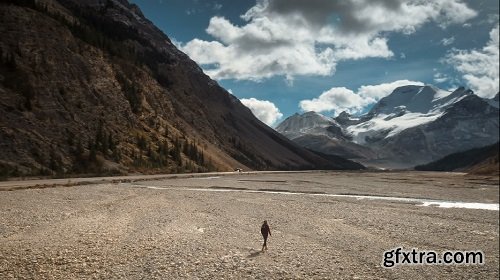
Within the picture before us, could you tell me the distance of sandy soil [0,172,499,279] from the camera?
22344 millimetres

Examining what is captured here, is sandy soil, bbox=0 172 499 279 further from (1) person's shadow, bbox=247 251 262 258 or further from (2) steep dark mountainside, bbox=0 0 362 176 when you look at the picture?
(2) steep dark mountainside, bbox=0 0 362 176

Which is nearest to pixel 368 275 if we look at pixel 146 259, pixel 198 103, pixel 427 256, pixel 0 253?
pixel 427 256

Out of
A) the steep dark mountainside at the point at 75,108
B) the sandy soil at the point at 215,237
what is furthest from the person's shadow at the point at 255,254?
the steep dark mountainside at the point at 75,108

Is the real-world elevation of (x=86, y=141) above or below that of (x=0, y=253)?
above

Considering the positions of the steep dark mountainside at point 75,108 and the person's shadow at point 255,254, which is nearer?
the person's shadow at point 255,254

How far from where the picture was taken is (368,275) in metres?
23.5

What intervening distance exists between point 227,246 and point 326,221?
14.0 m

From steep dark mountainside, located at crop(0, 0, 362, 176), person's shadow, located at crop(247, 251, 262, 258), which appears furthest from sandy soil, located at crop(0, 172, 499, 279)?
steep dark mountainside, located at crop(0, 0, 362, 176)

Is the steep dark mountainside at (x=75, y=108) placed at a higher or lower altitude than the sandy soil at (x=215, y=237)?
higher

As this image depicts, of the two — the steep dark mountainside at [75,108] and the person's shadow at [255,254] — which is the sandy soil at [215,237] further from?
the steep dark mountainside at [75,108]

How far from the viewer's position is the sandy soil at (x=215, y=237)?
22344 mm

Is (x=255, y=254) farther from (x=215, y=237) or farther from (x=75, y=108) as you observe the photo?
(x=75, y=108)

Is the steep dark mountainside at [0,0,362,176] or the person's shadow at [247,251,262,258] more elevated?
the steep dark mountainside at [0,0,362,176]

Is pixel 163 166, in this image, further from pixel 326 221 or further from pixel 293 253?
pixel 293 253
